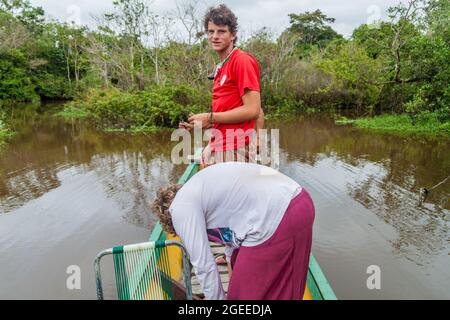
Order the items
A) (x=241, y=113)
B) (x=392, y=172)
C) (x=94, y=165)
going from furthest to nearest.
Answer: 1. (x=94, y=165)
2. (x=392, y=172)
3. (x=241, y=113)

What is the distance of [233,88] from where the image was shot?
2617 mm

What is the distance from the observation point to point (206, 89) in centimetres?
1739

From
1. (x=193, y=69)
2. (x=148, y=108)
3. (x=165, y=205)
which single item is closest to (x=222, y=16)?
(x=165, y=205)

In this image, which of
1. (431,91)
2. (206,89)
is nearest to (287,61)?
(206,89)

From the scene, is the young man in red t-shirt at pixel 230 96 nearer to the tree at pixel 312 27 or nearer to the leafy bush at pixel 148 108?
the leafy bush at pixel 148 108

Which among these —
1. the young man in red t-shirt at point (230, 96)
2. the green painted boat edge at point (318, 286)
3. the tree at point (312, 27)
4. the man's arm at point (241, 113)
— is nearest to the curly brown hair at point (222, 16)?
the young man in red t-shirt at point (230, 96)

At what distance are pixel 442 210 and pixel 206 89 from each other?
12.8 m

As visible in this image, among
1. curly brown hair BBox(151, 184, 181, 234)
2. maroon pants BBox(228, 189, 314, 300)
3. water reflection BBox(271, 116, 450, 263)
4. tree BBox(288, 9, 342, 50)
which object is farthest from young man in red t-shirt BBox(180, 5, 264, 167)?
tree BBox(288, 9, 342, 50)

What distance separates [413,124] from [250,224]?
1359 centimetres

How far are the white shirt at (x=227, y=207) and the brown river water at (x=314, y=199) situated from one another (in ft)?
8.05

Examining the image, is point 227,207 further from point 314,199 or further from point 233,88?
point 314,199

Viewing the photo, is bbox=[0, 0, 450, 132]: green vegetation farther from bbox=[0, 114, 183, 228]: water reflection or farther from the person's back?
the person's back
